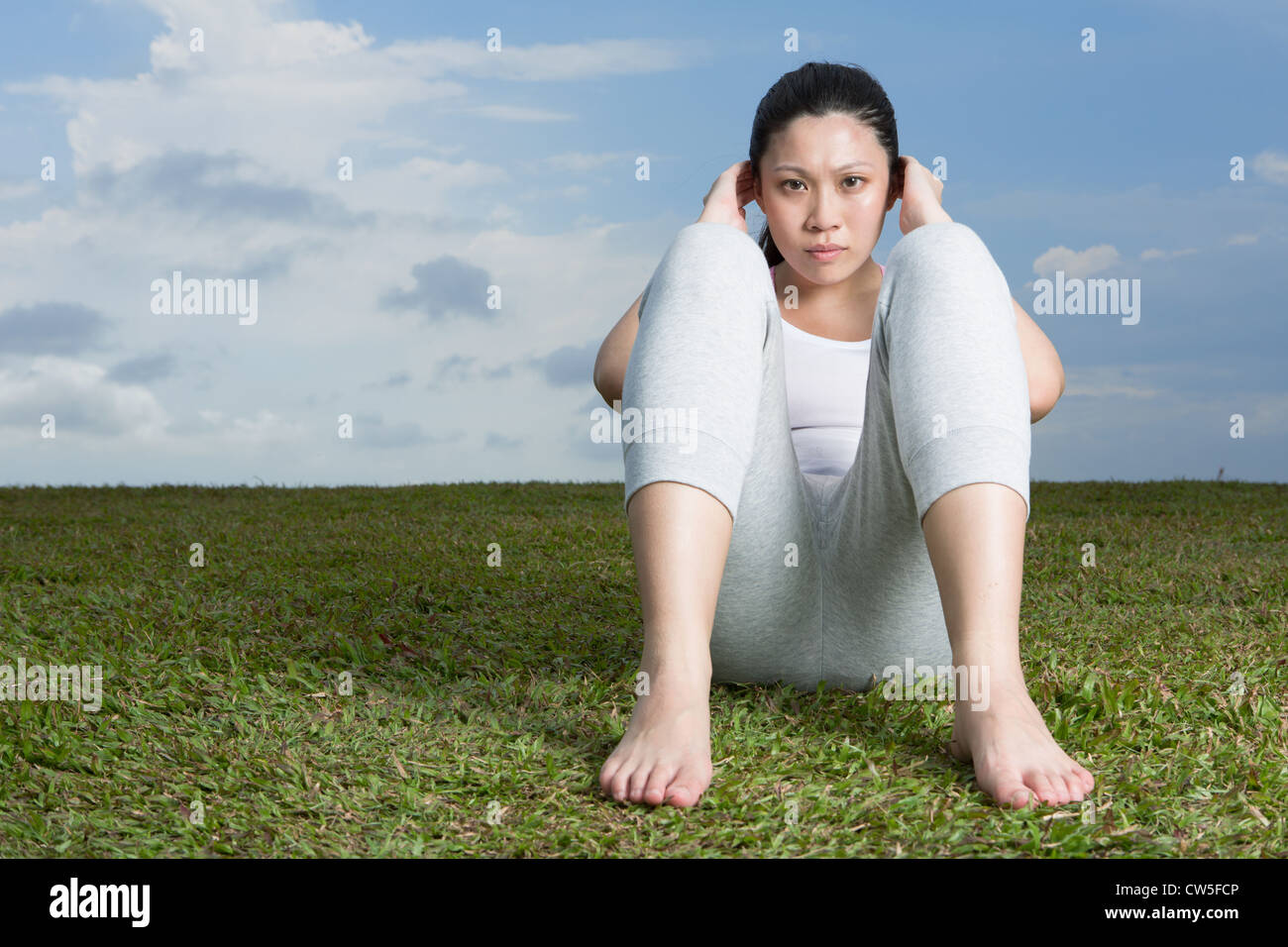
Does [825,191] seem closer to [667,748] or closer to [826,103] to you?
[826,103]

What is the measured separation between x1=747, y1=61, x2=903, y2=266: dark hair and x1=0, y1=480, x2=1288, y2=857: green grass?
1246 millimetres

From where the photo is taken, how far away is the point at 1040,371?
2262 mm

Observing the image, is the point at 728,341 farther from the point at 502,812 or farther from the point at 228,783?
the point at 228,783

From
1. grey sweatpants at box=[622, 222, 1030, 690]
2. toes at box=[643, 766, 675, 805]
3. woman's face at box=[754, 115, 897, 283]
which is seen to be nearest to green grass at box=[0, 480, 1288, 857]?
toes at box=[643, 766, 675, 805]

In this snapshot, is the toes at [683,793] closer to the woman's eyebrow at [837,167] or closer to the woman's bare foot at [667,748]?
the woman's bare foot at [667,748]

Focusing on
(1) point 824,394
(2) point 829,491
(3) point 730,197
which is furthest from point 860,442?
(3) point 730,197

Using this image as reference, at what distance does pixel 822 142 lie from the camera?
7.52 feet

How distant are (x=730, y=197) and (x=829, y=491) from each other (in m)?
0.76

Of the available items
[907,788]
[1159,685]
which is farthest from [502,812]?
[1159,685]

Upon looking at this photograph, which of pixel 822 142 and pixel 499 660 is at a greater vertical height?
pixel 822 142

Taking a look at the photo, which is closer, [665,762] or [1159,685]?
[665,762]
